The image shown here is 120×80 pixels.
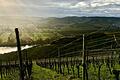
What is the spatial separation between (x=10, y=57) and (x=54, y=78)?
39645 mm

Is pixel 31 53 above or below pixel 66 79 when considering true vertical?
below

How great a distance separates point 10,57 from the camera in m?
69.9

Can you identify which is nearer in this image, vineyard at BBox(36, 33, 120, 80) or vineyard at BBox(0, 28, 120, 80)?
vineyard at BBox(0, 28, 120, 80)

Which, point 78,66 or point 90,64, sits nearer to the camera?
point 78,66

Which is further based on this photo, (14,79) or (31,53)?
(31,53)

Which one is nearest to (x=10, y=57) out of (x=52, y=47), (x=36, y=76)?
(x=52, y=47)

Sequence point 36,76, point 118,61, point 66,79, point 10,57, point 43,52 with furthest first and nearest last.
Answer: point 43,52 < point 10,57 < point 118,61 < point 36,76 < point 66,79

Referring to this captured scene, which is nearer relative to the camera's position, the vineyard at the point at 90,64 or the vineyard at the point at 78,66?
the vineyard at the point at 78,66

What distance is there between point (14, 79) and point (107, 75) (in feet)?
34.0

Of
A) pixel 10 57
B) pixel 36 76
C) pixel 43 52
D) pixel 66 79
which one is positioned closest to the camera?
pixel 66 79

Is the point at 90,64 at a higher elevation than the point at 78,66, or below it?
below

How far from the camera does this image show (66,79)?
102 feet

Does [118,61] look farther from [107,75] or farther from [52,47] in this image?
[52,47]

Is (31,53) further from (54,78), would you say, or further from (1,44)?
(54,78)
